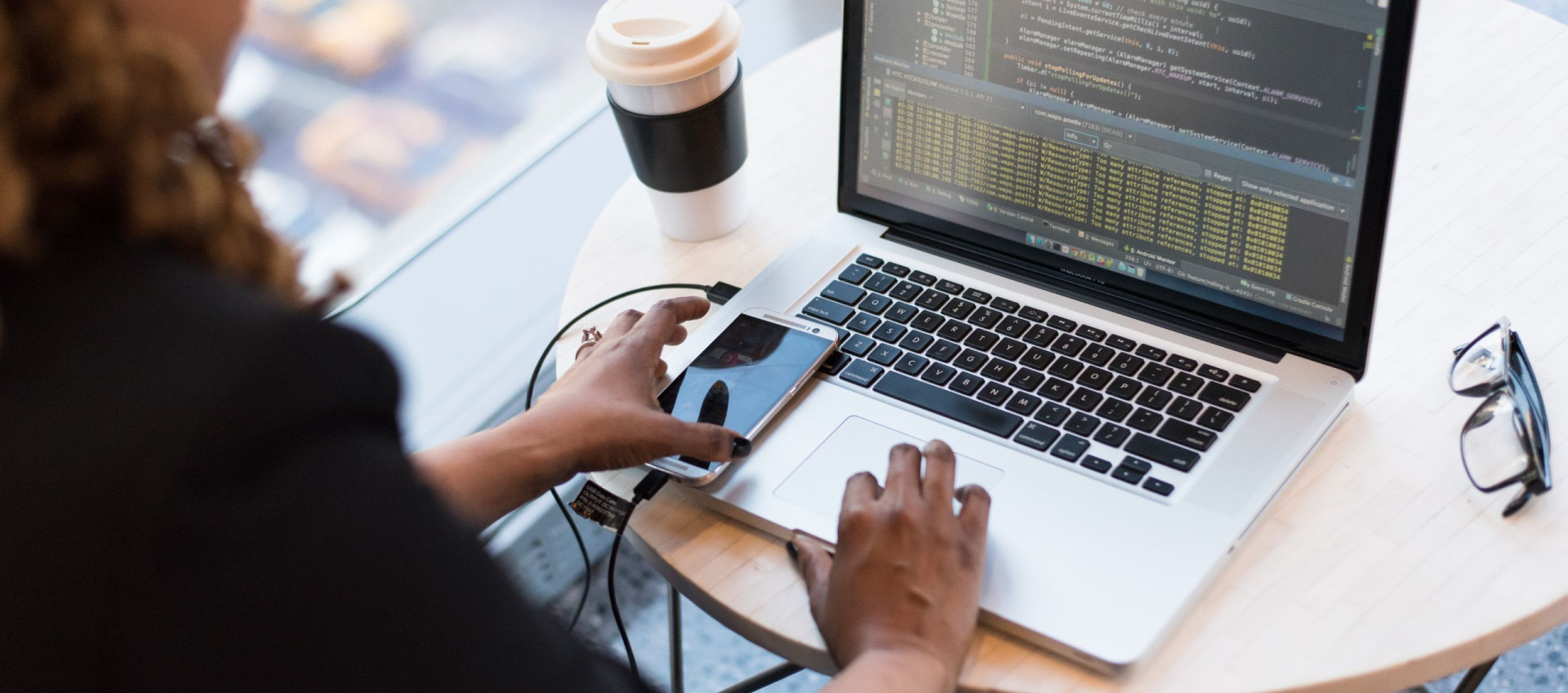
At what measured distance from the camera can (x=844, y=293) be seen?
3.12ft

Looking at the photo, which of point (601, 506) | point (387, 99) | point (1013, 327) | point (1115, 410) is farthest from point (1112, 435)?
point (387, 99)

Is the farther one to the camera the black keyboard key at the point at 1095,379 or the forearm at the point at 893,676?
the black keyboard key at the point at 1095,379

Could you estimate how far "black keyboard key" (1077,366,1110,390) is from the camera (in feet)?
2.77

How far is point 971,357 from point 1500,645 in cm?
37

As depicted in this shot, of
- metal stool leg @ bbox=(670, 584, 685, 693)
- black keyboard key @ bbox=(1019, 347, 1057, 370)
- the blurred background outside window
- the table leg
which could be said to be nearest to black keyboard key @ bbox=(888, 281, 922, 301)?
black keyboard key @ bbox=(1019, 347, 1057, 370)

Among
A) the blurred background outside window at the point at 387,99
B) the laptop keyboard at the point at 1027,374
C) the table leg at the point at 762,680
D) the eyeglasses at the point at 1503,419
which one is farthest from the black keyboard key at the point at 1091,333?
the blurred background outside window at the point at 387,99

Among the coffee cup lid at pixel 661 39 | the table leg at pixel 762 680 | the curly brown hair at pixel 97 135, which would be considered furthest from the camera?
the table leg at pixel 762 680

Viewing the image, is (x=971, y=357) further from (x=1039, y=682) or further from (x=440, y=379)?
(x=440, y=379)

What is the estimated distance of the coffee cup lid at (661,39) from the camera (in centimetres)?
96

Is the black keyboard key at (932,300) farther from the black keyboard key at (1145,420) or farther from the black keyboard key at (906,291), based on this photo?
the black keyboard key at (1145,420)

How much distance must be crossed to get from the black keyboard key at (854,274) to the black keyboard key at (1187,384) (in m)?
0.25

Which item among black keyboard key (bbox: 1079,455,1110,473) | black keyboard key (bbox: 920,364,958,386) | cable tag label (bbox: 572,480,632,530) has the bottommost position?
cable tag label (bbox: 572,480,632,530)

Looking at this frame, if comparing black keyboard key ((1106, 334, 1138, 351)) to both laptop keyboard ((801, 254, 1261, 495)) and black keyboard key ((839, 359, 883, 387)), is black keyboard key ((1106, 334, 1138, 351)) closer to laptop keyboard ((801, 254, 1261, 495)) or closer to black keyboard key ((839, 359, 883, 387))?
laptop keyboard ((801, 254, 1261, 495))

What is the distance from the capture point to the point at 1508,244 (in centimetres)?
96
